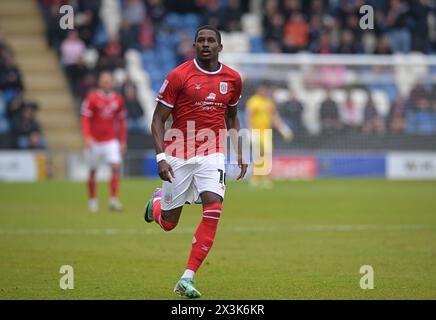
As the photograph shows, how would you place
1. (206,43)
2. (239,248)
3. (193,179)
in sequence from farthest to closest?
(239,248)
(193,179)
(206,43)

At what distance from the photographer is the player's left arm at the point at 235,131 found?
10062 millimetres

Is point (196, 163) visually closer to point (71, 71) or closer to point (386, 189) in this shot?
point (386, 189)

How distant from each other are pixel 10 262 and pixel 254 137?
15.7m

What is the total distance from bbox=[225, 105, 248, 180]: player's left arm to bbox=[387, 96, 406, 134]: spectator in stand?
18013mm

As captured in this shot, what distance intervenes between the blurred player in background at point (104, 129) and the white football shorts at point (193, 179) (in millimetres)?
8793

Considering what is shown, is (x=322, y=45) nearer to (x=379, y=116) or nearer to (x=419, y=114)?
(x=379, y=116)

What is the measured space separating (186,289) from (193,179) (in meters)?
1.26

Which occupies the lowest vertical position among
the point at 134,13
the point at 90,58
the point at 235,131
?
the point at 235,131

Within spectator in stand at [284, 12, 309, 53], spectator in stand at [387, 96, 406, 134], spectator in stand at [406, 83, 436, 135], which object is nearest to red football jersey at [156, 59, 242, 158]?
spectator in stand at [387, 96, 406, 134]

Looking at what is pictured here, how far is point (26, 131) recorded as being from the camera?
26.7 meters

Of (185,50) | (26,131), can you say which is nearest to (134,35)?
(185,50)

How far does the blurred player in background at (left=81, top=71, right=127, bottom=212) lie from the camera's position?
18.4 meters
